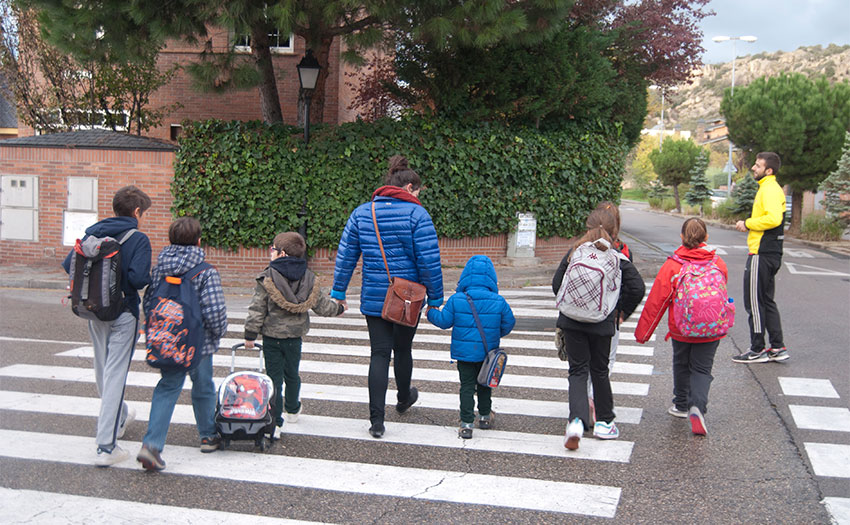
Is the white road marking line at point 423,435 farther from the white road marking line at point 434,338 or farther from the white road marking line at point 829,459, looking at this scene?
the white road marking line at point 434,338

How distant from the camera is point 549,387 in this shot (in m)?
7.08

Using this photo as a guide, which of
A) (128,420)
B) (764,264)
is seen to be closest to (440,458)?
(128,420)

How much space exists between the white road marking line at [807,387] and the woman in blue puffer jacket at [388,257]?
3.70m

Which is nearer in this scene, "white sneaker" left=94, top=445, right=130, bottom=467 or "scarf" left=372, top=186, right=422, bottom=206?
"white sneaker" left=94, top=445, right=130, bottom=467

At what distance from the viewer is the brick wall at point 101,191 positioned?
1439 cm

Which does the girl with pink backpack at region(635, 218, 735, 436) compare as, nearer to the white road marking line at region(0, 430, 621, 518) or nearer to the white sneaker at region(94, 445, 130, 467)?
the white road marking line at region(0, 430, 621, 518)

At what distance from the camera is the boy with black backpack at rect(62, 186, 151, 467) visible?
4.69m

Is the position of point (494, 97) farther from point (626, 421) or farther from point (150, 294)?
point (150, 294)

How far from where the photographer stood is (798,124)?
25.7 meters

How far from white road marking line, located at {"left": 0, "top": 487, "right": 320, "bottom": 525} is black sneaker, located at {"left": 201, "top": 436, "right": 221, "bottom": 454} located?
2.80 feet

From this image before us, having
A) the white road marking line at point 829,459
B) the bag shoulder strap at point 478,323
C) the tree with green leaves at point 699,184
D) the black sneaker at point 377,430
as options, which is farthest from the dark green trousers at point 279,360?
the tree with green leaves at point 699,184

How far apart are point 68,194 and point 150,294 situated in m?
11.2

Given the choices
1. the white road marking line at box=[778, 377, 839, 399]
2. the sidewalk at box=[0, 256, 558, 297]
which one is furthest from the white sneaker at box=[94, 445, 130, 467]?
the sidewalk at box=[0, 256, 558, 297]

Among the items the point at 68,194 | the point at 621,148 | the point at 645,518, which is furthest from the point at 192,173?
the point at 645,518
